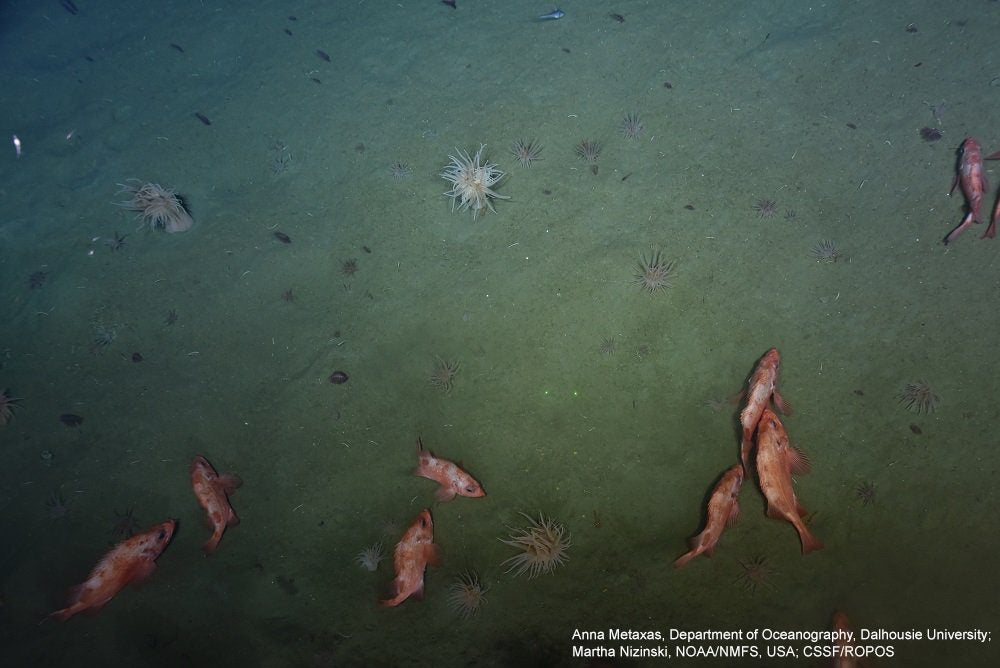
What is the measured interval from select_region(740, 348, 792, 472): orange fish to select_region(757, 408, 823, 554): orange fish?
10 cm

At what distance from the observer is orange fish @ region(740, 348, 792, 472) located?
425cm

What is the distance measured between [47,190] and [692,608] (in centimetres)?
991

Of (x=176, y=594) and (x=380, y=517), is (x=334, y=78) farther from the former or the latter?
(x=176, y=594)

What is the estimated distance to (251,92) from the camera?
285 inches

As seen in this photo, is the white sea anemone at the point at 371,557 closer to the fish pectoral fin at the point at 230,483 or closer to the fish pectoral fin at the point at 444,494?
Answer: the fish pectoral fin at the point at 444,494

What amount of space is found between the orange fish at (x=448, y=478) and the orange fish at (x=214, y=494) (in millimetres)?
1943

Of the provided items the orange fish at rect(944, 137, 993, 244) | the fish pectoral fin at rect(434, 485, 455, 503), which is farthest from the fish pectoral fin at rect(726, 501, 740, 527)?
the orange fish at rect(944, 137, 993, 244)

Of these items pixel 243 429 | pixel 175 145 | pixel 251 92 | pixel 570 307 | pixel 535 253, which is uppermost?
pixel 251 92

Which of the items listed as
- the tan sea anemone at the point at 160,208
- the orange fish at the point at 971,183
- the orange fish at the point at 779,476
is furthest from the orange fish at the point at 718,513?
the tan sea anemone at the point at 160,208

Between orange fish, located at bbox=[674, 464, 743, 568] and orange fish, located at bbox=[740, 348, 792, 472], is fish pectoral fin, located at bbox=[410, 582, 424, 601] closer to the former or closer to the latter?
orange fish, located at bbox=[674, 464, 743, 568]

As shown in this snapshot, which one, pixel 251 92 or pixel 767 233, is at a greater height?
pixel 251 92

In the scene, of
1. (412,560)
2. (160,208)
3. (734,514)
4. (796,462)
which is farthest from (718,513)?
(160,208)

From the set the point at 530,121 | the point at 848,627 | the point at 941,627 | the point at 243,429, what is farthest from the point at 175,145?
the point at 941,627

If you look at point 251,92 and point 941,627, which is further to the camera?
point 251,92
